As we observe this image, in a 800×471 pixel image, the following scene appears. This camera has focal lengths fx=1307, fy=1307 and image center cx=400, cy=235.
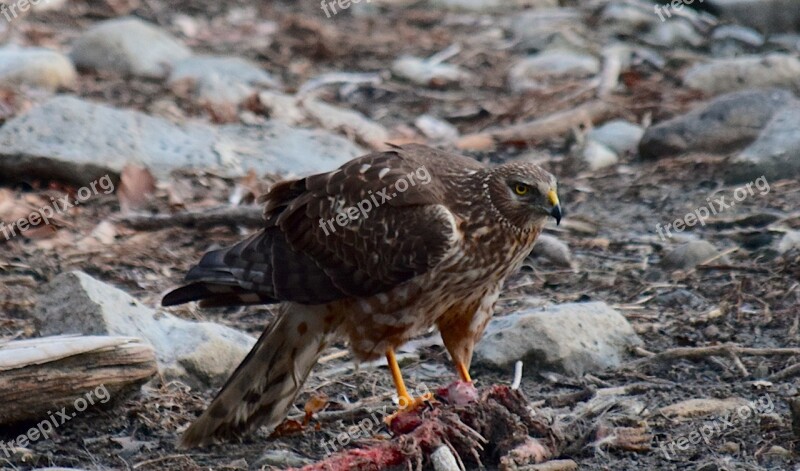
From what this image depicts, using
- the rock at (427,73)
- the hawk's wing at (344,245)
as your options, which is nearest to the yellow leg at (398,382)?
the hawk's wing at (344,245)

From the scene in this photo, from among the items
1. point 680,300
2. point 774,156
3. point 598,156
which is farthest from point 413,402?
point 598,156

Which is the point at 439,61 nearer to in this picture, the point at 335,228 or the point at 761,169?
the point at 761,169

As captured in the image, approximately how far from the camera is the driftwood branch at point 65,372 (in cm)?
540

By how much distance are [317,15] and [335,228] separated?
1023 cm

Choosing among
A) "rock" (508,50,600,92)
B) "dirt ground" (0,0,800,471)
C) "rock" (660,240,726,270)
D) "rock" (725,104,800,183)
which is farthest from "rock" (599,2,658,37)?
"rock" (660,240,726,270)

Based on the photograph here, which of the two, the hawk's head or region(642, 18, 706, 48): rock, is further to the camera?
region(642, 18, 706, 48): rock

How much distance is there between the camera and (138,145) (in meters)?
9.40

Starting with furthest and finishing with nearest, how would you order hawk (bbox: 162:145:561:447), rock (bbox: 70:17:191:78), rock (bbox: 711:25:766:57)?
rock (bbox: 711:25:766:57) < rock (bbox: 70:17:191:78) < hawk (bbox: 162:145:561:447)

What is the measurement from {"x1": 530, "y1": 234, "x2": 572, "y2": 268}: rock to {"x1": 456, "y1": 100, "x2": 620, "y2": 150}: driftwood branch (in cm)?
283

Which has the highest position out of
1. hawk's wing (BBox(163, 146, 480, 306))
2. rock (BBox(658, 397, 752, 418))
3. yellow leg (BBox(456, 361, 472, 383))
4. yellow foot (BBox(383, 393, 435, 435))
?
hawk's wing (BBox(163, 146, 480, 306))

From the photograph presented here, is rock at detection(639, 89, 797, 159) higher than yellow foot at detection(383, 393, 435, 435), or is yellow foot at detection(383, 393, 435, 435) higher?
A: yellow foot at detection(383, 393, 435, 435)

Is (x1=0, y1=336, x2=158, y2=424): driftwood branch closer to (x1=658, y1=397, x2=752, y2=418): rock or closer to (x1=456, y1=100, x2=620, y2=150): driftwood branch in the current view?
(x1=658, y1=397, x2=752, y2=418): rock

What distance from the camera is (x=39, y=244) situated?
8250mm

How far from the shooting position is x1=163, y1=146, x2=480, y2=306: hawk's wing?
585 cm
